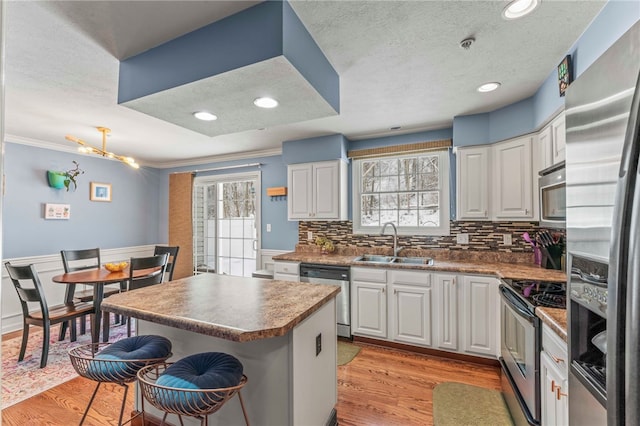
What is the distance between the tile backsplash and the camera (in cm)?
304

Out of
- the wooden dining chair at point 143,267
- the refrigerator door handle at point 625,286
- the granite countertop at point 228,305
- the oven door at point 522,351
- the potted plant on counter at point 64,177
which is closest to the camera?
the refrigerator door handle at point 625,286

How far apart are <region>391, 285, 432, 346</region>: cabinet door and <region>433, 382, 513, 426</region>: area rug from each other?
53cm

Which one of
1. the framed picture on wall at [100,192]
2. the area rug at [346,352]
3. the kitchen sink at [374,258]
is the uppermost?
the framed picture on wall at [100,192]

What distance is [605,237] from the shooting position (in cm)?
75

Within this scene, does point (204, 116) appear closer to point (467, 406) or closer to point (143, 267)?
point (143, 267)

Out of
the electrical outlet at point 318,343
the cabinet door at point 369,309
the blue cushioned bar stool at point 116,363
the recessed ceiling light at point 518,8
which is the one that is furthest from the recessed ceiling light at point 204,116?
the cabinet door at point 369,309

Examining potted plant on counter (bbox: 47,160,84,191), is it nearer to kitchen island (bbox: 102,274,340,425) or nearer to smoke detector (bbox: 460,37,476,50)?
kitchen island (bbox: 102,274,340,425)

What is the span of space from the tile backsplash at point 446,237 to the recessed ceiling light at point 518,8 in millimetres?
1955

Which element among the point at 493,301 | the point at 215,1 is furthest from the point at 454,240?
the point at 215,1

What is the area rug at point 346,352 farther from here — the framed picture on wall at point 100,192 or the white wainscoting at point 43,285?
the framed picture on wall at point 100,192

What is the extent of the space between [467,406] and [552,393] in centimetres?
93

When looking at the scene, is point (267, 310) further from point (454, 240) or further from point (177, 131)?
point (177, 131)

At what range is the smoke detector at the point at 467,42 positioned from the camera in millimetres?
1758

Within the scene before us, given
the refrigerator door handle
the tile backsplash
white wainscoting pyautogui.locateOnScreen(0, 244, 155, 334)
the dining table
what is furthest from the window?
white wainscoting pyautogui.locateOnScreen(0, 244, 155, 334)
